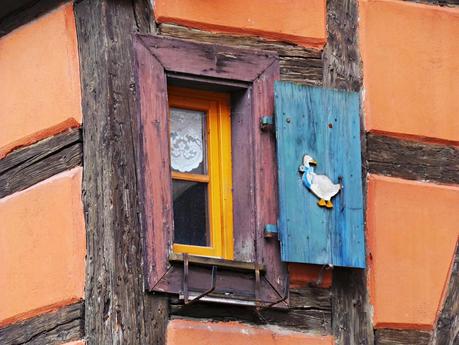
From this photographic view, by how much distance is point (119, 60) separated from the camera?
11.4 meters

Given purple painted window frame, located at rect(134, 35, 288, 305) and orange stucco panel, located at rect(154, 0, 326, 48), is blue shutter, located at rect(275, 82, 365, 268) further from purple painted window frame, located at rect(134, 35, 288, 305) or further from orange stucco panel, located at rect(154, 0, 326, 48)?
orange stucco panel, located at rect(154, 0, 326, 48)

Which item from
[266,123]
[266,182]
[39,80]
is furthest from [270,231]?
[39,80]

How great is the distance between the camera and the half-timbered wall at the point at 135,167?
11117 millimetres

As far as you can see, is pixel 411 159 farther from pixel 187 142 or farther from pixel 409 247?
pixel 187 142

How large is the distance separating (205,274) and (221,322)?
0.73ft

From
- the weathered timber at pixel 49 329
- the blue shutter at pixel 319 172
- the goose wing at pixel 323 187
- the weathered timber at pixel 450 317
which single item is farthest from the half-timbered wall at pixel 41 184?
the weathered timber at pixel 450 317

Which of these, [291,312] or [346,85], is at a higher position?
[346,85]

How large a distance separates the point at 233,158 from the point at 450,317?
1.24 meters

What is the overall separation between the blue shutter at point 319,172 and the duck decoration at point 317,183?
20mm

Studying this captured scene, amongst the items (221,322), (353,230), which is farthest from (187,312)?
(353,230)

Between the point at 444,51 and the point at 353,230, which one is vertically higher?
the point at 444,51

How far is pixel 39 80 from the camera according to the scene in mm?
11664

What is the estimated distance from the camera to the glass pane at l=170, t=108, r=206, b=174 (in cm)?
1147

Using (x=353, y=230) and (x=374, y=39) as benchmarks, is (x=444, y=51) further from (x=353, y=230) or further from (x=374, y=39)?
(x=353, y=230)
